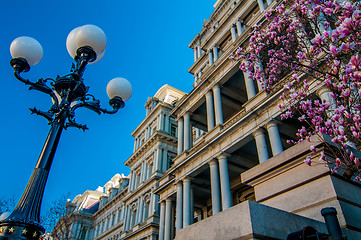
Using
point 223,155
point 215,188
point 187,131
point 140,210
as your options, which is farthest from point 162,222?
point 223,155

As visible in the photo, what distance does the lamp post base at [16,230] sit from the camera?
5047mm

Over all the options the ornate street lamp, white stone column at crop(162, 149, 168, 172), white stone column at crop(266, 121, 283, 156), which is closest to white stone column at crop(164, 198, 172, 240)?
white stone column at crop(162, 149, 168, 172)

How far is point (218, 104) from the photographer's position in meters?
20.4

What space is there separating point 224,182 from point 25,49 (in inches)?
513

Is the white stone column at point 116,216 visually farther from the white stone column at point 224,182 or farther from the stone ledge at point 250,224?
the stone ledge at point 250,224

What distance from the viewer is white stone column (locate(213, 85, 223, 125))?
19812 millimetres

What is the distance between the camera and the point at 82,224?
2076 inches

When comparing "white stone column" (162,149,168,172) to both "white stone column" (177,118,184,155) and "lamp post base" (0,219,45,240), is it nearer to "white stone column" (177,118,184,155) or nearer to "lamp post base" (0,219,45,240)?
"white stone column" (177,118,184,155)

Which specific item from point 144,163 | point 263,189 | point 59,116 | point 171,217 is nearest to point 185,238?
point 263,189

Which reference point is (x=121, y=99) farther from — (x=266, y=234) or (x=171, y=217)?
(x=171, y=217)

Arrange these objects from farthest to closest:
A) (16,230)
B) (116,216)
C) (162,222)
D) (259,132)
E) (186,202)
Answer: (116,216) < (162,222) < (186,202) < (259,132) < (16,230)

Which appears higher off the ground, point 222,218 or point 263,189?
point 263,189

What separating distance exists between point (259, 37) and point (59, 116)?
232 inches

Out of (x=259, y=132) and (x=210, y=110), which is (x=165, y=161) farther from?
(x=259, y=132)
